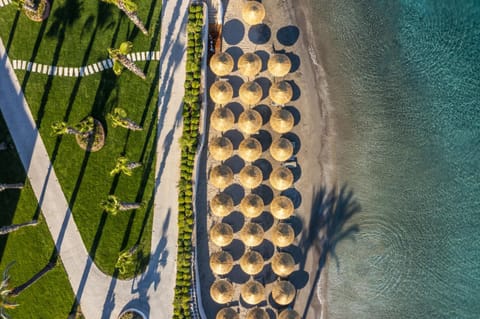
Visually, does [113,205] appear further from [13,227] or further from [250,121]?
[250,121]

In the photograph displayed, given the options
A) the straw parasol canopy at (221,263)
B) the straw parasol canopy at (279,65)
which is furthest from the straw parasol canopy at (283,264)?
the straw parasol canopy at (279,65)

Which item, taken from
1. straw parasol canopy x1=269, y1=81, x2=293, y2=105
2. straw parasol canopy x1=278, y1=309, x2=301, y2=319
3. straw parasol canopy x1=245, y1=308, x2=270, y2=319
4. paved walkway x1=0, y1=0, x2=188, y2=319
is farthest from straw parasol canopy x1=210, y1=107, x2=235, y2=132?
straw parasol canopy x1=278, y1=309, x2=301, y2=319

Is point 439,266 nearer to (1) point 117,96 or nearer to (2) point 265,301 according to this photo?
(2) point 265,301

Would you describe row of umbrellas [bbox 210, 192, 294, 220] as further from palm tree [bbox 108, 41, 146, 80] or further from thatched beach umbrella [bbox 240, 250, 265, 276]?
palm tree [bbox 108, 41, 146, 80]

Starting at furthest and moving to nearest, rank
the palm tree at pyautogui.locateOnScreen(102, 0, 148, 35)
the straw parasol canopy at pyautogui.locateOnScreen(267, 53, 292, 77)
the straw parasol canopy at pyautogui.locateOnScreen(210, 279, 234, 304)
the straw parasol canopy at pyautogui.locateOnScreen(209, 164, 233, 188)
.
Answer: the straw parasol canopy at pyautogui.locateOnScreen(267, 53, 292, 77), the straw parasol canopy at pyautogui.locateOnScreen(209, 164, 233, 188), the straw parasol canopy at pyautogui.locateOnScreen(210, 279, 234, 304), the palm tree at pyautogui.locateOnScreen(102, 0, 148, 35)

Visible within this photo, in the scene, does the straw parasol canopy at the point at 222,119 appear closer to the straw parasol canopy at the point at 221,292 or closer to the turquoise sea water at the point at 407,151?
the turquoise sea water at the point at 407,151

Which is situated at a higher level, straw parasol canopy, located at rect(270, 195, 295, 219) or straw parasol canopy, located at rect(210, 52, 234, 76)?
straw parasol canopy, located at rect(210, 52, 234, 76)

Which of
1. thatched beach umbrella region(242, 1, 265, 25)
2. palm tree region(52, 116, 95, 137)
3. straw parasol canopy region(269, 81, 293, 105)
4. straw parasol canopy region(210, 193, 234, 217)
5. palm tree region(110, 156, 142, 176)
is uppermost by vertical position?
thatched beach umbrella region(242, 1, 265, 25)
